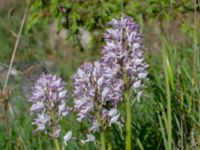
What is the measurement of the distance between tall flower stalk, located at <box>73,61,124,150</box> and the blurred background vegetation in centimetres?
20

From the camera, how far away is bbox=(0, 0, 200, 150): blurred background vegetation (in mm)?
3434

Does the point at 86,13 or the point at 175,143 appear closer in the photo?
the point at 175,143

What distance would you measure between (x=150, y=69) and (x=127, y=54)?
4.15ft

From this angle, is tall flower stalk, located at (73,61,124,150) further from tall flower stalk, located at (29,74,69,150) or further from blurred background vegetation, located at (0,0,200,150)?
blurred background vegetation, located at (0,0,200,150)

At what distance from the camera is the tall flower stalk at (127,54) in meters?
2.66

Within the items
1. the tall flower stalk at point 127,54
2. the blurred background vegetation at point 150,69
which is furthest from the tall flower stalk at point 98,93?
the blurred background vegetation at point 150,69

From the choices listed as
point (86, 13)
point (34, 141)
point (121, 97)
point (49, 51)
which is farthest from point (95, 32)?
point (49, 51)

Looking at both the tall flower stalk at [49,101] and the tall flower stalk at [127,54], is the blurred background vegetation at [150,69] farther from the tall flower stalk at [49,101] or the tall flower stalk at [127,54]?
the tall flower stalk at [49,101]

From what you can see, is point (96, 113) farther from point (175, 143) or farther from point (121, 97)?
point (175, 143)

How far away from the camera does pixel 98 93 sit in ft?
8.64

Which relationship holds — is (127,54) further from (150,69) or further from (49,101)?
(150,69)

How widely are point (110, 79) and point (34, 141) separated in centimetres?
193

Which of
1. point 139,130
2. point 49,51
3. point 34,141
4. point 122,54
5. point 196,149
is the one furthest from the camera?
point 49,51

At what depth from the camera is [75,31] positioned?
221 inches
